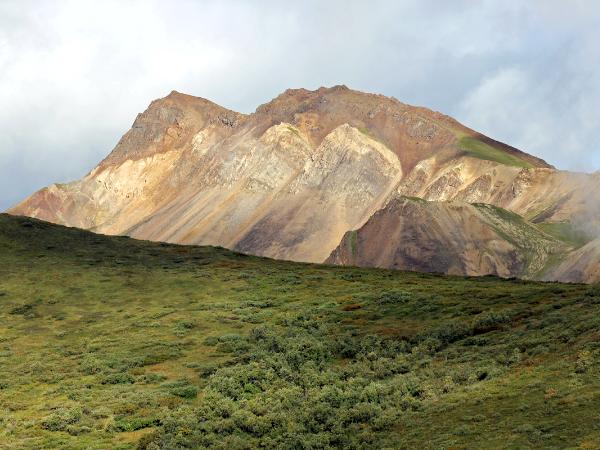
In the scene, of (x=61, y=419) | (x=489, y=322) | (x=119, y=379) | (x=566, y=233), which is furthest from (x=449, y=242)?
(x=61, y=419)

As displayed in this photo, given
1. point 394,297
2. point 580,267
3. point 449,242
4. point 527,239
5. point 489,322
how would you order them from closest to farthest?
1. point 489,322
2. point 394,297
3. point 580,267
4. point 527,239
5. point 449,242

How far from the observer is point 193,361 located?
47.8 m

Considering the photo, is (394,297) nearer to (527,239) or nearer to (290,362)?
(290,362)

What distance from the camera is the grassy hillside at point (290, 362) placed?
30.2 metres

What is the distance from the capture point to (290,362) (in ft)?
146

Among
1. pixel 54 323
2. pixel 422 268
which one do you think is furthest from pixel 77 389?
pixel 422 268

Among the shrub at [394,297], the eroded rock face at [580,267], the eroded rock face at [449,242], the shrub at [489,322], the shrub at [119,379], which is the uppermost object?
the eroded rock face at [449,242]

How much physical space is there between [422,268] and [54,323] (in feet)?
407

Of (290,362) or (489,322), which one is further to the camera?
(489,322)

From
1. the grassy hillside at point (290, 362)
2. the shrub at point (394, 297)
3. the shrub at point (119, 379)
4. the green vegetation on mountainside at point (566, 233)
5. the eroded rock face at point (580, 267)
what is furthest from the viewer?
the green vegetation on mountainside at point (566, 233)

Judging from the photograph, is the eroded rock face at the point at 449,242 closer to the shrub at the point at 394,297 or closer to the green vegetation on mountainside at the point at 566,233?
the green vegetation on mountainside at the point at 566,233

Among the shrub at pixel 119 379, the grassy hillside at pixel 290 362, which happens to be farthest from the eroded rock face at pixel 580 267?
the shrub at pixel 119 379

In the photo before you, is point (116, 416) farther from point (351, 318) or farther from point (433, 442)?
point (351, 318)

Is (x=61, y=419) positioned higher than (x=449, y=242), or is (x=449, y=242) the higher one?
(x=449, y=242)
